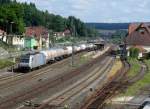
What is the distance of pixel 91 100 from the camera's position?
135 feet

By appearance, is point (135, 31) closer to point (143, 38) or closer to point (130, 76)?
point (143, 38)

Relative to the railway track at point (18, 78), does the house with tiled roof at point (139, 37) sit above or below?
above

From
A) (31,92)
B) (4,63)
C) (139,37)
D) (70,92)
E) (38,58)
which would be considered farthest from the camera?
(139,37)

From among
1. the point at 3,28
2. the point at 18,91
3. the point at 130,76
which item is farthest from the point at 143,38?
the point at 18,91

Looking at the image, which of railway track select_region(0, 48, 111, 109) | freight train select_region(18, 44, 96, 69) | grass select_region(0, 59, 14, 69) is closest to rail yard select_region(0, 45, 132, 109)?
railway track select_region(0, 48, 111, 109)

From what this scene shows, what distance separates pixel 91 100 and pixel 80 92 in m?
7.05

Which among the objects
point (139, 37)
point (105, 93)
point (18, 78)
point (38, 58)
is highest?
point (139, 37)

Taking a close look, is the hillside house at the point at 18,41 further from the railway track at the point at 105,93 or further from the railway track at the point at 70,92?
the railway track at the point at 105,93

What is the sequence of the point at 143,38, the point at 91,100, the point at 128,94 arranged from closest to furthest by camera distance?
the point at 91,100 < the point at 128,94 < the point at 143,38

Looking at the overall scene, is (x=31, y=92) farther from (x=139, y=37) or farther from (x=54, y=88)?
(x=139, y=37)

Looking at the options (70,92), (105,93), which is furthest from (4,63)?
(105,93)

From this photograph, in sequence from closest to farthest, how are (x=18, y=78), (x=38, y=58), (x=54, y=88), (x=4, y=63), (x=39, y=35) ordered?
(x=54, y=88) < (x=18, y=78) < (x=38, y=58) < (x=4, y=63) < (x=39, y=35)

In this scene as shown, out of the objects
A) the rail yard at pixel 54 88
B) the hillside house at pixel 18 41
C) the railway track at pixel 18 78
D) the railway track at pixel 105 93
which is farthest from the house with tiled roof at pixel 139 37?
the railway track at pixel 105 93

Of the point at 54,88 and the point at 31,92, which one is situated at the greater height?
the point at 31,92
